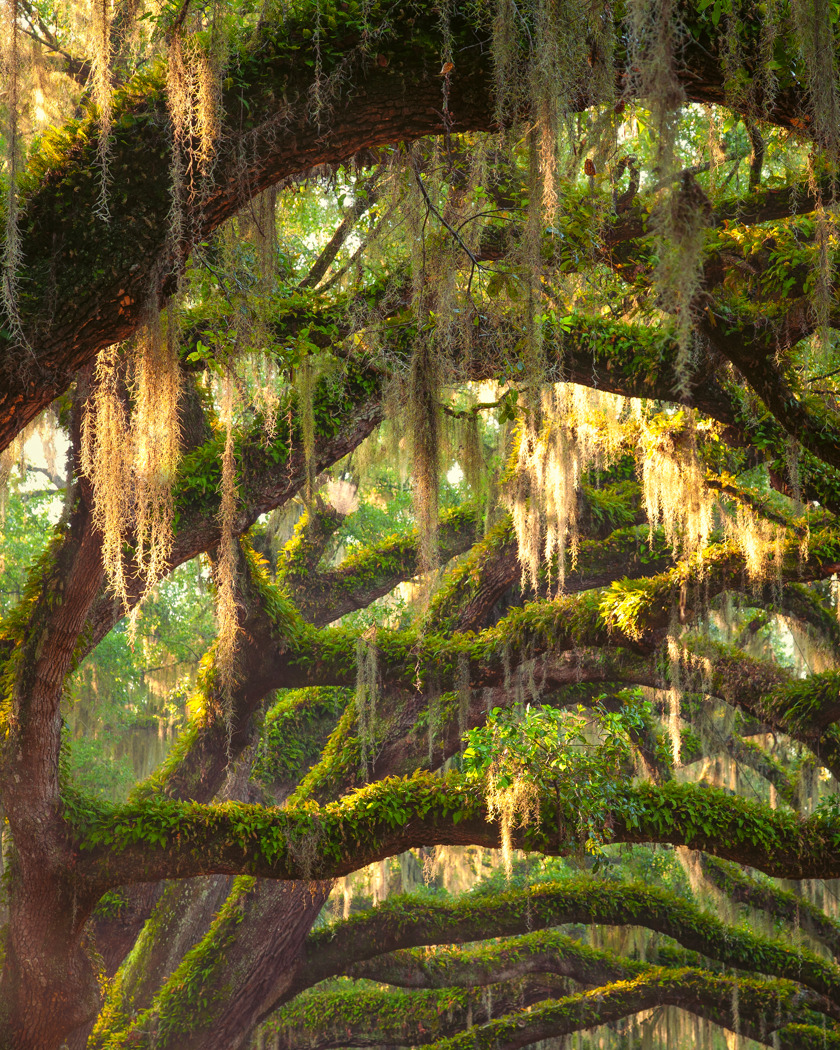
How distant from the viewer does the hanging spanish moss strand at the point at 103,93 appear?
278 cm

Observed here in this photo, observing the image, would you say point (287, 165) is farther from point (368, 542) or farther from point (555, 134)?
point (368, 542)

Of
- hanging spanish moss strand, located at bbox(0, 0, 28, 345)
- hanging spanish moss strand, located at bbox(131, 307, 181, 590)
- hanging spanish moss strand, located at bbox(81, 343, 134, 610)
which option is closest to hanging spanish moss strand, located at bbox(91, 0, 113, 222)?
hanging spanish moss strand, located at bbox(0, 0, 28, 345)

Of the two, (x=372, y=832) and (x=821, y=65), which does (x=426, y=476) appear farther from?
(x=821, y=65)

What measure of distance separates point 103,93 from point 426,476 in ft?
8.42

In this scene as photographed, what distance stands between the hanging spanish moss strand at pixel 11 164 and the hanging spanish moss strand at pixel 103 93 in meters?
Answer: 0.23

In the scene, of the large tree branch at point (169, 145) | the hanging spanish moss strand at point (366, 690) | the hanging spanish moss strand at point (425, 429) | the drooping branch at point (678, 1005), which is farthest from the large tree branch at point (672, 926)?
the large tree branch at point (169, 145)

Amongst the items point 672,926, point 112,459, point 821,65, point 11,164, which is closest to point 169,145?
point 11,164

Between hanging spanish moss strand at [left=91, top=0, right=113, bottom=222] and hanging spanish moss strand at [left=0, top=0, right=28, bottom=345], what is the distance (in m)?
0.23

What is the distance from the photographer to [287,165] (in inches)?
123

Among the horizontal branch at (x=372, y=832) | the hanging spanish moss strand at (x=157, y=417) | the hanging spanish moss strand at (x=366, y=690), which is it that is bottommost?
the horizontal branch at (x=372, y=832)

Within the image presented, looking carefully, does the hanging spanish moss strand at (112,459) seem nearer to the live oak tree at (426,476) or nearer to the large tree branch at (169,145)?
the live oak tree at (426,476)

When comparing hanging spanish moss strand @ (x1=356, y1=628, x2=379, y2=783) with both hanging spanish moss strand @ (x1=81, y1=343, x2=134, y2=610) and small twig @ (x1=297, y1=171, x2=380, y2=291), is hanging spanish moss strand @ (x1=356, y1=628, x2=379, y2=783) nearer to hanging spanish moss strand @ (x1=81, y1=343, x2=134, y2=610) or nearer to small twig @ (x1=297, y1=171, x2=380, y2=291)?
small twig @ (x1=297, y1=171, x2=380, y2=291)

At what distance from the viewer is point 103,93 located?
276 cm

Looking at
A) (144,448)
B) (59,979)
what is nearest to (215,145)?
(144,448)
